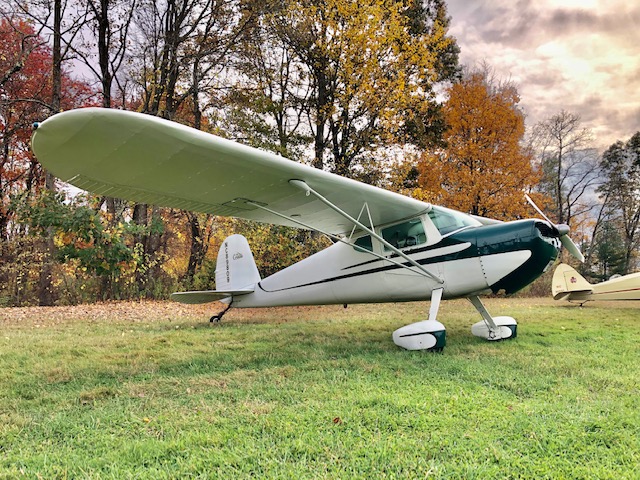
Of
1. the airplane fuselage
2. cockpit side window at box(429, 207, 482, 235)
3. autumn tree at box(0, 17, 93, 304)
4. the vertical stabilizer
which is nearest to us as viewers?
the airplane fuselage

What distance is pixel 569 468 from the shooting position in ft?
5.91

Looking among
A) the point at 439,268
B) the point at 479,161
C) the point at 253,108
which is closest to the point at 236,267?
the point at 439,268

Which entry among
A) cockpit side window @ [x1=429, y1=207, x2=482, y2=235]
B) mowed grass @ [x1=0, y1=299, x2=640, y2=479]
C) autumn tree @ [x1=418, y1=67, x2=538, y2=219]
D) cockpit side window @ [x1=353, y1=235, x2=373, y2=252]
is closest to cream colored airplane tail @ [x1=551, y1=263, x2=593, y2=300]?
autumn tree @ [x1=418, y1=67, x2=538, y2=219]

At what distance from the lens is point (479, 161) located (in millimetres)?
15703

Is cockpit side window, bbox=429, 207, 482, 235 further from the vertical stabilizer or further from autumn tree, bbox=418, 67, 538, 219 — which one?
autumn tree, bbox=418, 67, 538, 219

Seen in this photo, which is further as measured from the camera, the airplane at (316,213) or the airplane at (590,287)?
the airplane at (590,287)

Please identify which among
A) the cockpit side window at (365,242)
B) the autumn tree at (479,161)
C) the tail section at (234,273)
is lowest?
the tail section at (234,273)

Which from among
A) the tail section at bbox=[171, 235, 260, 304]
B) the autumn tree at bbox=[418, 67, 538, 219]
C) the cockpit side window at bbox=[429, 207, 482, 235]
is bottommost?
the tail section at bbox=[171, 235, 260, 304]

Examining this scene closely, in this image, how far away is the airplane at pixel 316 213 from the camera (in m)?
3.13

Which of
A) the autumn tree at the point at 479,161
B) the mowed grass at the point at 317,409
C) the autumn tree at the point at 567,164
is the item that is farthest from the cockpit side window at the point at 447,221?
the autumn tree at the point at 567,164

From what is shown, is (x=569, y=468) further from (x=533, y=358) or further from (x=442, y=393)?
(x=533, y=358)

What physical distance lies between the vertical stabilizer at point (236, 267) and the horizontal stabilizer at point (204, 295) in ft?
0.51

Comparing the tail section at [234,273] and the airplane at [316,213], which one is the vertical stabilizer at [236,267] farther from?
the airplane at [316,213]

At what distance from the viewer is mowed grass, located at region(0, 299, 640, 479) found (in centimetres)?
185
